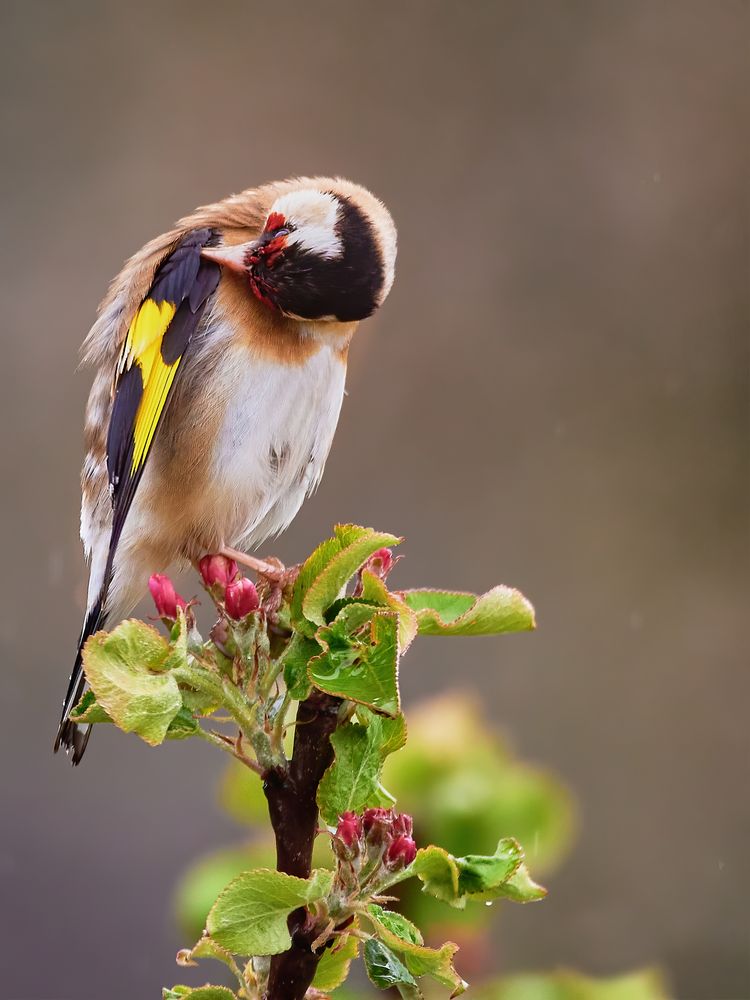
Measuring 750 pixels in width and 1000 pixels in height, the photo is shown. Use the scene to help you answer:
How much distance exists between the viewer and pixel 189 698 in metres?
0.78

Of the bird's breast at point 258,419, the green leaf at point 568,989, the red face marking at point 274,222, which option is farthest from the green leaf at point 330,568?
the bird's breast at point 258,419

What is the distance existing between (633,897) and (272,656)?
3.39m

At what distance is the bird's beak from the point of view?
3.87ft

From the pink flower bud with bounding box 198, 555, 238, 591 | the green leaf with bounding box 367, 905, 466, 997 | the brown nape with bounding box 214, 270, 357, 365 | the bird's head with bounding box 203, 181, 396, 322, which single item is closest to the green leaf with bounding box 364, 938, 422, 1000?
the green leaf with bounding box 367, 905, 466, 997

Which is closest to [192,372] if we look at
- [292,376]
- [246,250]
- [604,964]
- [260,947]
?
[292,376]

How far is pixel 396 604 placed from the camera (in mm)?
732

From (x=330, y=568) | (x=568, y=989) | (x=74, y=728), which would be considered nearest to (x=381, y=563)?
(x=330, y=568)

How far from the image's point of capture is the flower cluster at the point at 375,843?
2.37ft

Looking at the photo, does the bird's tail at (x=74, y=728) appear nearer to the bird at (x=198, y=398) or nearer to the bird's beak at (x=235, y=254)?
the bird at (x=198, y=398)

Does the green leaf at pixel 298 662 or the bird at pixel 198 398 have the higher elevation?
the bird at pixel 198 398

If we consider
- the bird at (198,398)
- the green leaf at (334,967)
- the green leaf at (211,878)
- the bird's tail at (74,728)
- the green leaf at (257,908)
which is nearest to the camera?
the green leaf at (257,908)

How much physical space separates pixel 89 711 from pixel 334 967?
0.21 meters

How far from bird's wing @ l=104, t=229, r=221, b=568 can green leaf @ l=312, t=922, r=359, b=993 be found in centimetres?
51

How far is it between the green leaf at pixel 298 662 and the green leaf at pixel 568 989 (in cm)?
23
